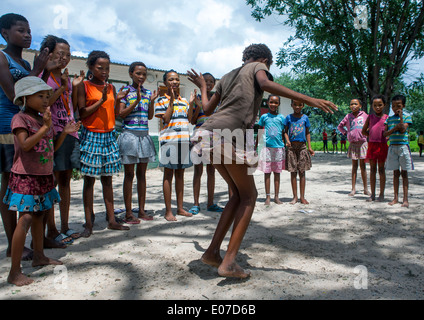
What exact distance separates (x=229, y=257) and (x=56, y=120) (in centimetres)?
223

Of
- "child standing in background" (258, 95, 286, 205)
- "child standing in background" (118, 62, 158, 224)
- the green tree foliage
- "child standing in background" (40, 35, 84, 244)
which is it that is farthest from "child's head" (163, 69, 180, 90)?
the green tree foliage

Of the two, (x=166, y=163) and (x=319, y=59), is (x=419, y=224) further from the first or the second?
(x=319, y=59)

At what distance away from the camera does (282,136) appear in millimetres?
5664

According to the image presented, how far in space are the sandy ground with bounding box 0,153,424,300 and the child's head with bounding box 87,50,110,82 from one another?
187 centimetres

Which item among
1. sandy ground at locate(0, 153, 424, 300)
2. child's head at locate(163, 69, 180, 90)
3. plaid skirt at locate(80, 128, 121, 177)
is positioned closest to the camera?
sandy ground at locate(0, 153, 424, 300)

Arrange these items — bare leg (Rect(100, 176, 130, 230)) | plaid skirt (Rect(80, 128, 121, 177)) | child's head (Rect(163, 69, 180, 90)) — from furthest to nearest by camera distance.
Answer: child's head (Rect(163, 69, 180, 90)) < bare leg (Rect(100, 176, 130, 230)) < plaid skirt (Rect(80, 128, 121, 177))

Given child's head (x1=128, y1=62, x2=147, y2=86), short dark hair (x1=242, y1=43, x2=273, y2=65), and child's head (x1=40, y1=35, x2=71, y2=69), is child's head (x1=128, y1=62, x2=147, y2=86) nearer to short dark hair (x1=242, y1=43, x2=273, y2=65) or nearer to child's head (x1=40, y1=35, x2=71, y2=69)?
child's head (x1=40, y1=35, x2=71, y2=69)

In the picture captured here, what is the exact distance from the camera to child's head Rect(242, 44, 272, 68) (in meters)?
2.69

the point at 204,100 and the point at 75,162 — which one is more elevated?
the point at 204,100

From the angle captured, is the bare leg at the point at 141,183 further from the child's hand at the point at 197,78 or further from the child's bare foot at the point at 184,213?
the child's hand at the point at 197,78

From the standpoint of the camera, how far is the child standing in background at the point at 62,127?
3.27 meters

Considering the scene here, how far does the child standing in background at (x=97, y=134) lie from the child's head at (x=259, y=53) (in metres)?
1.72

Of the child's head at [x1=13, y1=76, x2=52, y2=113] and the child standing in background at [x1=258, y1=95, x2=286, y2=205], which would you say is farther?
the child standing in background at [x1=258, y1=95, x2=286, y2=205]

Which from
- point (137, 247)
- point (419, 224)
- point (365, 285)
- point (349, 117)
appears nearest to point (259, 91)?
point (365, 285)
